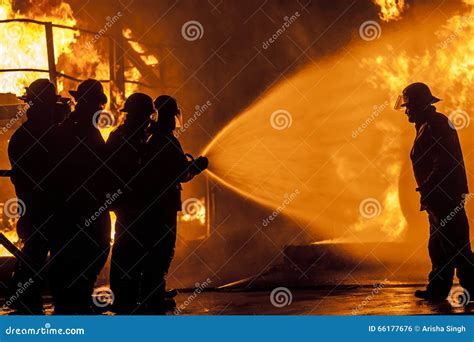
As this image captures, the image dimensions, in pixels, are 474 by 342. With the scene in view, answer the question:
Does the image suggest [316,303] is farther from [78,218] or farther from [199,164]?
[78,218]

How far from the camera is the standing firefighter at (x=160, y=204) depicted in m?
8.91

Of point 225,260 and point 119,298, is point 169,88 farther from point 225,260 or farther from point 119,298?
point 119,298

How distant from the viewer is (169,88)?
18156 mm

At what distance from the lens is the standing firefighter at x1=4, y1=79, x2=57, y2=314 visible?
8.66m

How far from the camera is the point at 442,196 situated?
30.3 ft

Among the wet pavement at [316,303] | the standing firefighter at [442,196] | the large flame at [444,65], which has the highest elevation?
the large flame at [444,65]

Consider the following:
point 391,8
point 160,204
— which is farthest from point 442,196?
point 391,8

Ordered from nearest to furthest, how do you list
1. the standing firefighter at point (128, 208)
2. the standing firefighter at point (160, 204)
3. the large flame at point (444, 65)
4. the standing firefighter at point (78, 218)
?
1. the standing firefighter at point (78, 218)
2. the standing firefighter at point (128, 208)
3. the standing firefighter at point (160, 204)
4. the large flame at point (444, 65)

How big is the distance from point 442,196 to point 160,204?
278 centimetres

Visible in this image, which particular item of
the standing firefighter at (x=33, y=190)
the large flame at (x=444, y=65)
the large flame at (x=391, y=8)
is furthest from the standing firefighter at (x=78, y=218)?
the large flame at (x=391, y=8)

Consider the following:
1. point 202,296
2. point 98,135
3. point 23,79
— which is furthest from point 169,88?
point 98,135

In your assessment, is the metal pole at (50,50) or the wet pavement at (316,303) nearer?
the wet pavement at (316,303)

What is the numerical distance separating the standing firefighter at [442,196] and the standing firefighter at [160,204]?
7.37 feet

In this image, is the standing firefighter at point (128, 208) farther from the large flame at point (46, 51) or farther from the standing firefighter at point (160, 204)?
the large flame at point (46, 51)
